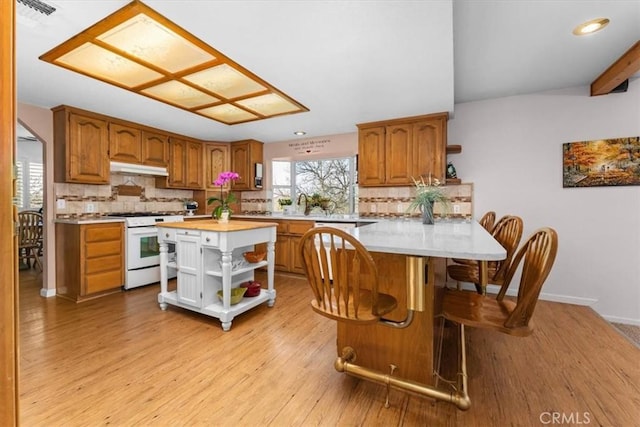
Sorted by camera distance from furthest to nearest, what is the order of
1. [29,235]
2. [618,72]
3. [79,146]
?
[29,235]
[79,146]
[618,72]

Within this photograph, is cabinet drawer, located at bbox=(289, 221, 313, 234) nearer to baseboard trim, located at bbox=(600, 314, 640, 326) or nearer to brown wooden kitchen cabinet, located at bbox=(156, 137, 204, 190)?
brown wooden kitchen cabinet, located at bbox=(156, 137, 204, 190)

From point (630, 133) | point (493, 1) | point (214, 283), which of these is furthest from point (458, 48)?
point (214, 283)

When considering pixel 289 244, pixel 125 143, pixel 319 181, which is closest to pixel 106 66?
pixel 125 143

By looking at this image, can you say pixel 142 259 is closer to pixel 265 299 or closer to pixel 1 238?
pixel 265 299

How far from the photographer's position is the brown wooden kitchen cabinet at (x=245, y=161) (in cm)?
476

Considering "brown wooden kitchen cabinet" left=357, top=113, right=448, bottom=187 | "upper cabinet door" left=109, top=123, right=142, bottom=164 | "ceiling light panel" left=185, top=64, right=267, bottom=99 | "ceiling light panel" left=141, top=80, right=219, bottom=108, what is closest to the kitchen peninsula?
"ceiling light panel" left=185, top=64, right=267, bottom=99

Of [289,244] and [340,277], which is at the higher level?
[340,277]

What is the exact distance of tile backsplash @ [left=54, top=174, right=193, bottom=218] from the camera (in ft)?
11.1

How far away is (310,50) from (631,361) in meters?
3.14

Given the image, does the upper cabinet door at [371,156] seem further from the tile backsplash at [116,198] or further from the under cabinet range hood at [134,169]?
the tile backsplash at [116,198]

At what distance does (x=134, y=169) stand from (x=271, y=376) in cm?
337

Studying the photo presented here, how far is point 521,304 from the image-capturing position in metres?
1.17

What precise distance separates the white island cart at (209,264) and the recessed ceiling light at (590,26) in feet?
9.82

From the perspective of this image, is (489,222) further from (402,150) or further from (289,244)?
(289,244)
